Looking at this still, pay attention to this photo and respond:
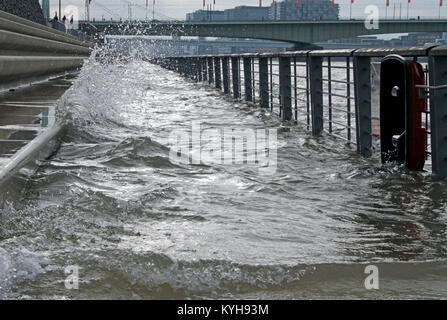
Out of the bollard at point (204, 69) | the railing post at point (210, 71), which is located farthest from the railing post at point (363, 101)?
the bollard at point (204, 69)

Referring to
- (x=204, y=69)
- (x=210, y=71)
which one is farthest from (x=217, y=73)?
(x=204, y=69)

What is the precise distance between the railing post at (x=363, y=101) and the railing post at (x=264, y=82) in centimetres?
659

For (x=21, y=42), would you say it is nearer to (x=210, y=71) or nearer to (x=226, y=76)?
(x=226, y=76)

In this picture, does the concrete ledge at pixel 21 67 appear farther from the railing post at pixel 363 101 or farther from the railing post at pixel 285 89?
the railing post at pixel 285 89

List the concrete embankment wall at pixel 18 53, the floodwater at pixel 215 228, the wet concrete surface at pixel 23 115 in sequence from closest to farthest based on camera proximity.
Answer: the floodwater at pixel 215 228 → the wet concrete surface at pixel 23 115 → the concrete embankment wall at pixel 18 53

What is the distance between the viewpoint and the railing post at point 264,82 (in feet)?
47.3

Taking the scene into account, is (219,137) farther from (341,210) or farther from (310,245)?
(310,245)

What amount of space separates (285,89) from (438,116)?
20.4 feet

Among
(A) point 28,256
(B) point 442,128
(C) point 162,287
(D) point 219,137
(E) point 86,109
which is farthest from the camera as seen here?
(E) point 86,109

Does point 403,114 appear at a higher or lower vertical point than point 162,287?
higher

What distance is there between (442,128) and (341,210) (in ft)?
5.66

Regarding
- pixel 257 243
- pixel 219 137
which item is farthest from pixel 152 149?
pixel 257 243

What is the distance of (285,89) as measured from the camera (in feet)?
39.4
